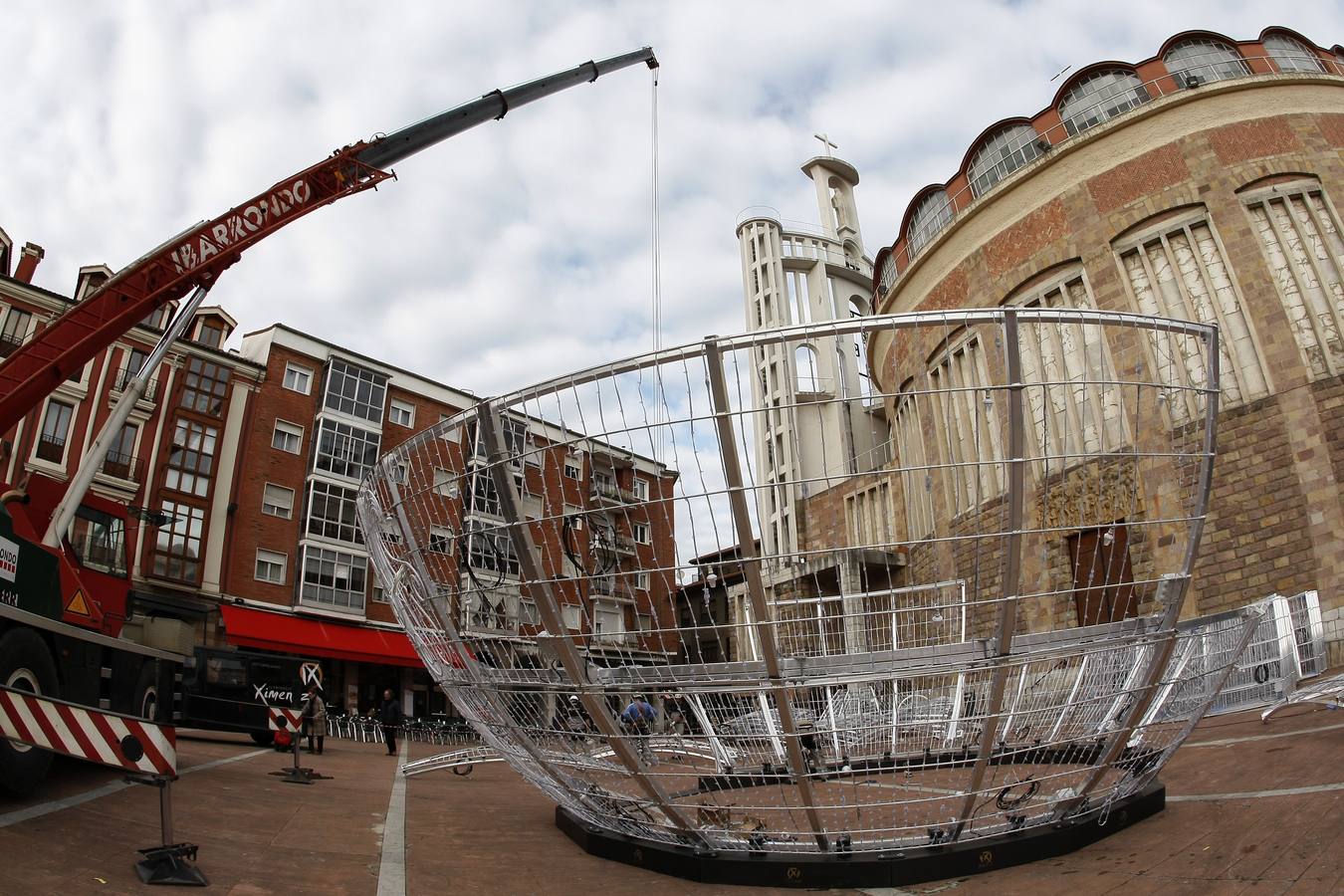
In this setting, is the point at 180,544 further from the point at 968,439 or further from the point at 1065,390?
the point at 1065,390

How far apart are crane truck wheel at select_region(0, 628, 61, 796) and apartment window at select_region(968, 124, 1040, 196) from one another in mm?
23830

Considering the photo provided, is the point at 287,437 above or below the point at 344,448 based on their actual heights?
above

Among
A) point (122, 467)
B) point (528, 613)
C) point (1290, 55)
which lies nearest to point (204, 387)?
point (122, 467)

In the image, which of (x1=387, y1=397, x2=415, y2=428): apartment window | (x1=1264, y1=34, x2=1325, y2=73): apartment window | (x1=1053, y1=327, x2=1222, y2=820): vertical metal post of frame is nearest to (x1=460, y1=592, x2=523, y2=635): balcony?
(x1=1053, y1=327, x2=1222, y2=820): vertical metal post of frame

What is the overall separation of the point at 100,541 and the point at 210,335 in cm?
2357

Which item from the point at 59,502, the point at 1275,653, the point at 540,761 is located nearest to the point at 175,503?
the point at 59,502

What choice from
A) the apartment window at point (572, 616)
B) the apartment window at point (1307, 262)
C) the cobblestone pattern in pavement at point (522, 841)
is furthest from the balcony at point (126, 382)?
the apartment window at point (1307, 262)

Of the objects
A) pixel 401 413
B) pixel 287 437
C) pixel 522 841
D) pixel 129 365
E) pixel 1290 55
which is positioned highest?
pixel 1290 55

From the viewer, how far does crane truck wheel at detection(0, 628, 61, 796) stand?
6578 millimetres

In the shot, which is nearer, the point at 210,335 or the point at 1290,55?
the point at 1290,55

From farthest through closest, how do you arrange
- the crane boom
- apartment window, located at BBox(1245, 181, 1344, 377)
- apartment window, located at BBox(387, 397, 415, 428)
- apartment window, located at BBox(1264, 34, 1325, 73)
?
apartment window, located at BBox(387, 397, 415, 428) → apartment window, located at BBox(1264, 34, 1325, 73) → apartment window, located at BBox(1245, 181, 1344, 377) → the crane boom

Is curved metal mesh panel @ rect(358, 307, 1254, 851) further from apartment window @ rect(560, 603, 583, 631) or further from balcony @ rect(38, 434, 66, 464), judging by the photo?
balcony @ rect(38, 434, 66, 464)

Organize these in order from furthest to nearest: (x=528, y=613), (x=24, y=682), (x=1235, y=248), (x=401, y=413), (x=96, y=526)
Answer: (x=401, y=413) → (x=1235, y=248) → (x=96, y=526) → (x=24, y=682) → (x=528, y=613)

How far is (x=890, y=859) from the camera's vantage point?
392 centimetres
